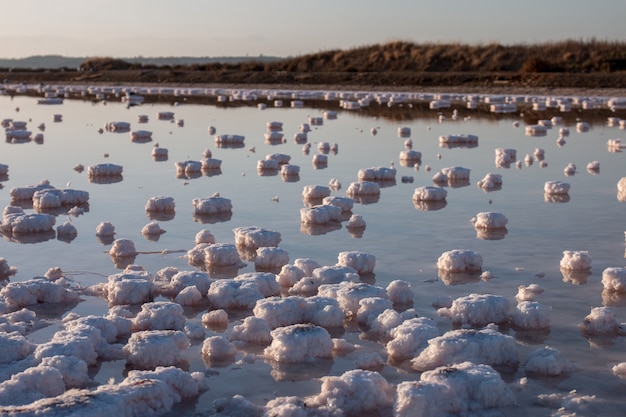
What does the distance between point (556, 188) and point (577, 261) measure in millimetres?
4613

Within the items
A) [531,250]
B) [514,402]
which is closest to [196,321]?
[514,402]

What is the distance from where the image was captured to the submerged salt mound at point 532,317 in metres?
6.86

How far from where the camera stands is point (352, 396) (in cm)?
534

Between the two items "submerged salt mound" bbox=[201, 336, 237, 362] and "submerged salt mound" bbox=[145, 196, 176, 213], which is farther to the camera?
"submerged salt mound" bbox=[145, 196, 176, 213]

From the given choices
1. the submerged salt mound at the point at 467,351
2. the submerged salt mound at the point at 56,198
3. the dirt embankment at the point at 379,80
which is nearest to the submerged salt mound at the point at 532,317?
the submerged salt mound at the point at 467,351

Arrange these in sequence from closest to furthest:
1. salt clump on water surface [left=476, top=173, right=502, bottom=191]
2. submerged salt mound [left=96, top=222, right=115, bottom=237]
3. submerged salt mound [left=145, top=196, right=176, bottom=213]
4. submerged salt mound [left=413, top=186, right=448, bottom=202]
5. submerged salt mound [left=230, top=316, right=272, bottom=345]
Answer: submerged salt mound [left=230, top=316, right=272, bottom=345] → submerged salt mound [left=96, top=222, right=115, bottom=237] → submerged salt mound [left=145, top=196, right=176, bottom=213] → submerged salt mound [left=413, top=186, right=448, bottom=202] → salt clump on water surface [left=476, top=173, right=502, bottom=191]

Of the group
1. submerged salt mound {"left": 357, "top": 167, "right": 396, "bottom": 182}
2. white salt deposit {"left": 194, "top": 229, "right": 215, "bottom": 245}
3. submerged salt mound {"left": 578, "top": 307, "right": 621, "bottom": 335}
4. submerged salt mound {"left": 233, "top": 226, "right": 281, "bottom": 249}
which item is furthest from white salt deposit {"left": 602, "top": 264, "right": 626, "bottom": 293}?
submerged salt mound {"left": 357, "top": 167, "right": 396, "bottom": 182}

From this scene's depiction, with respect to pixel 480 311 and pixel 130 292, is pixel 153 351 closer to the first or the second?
pixel 130 292

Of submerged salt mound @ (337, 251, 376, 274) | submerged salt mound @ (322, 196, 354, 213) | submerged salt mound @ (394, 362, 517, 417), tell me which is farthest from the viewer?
submerged salt mound @ (322, 196, 354, 213)

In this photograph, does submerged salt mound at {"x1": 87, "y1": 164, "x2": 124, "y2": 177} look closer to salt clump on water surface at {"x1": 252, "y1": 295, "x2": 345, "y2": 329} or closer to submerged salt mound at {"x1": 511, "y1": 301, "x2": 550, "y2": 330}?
salt clump on water surface at {"x1": 252, "y1": 295, "x2": 345, "y2": 329}

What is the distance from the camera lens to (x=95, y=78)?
53844mm

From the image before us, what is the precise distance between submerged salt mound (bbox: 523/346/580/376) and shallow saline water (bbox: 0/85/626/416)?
2.1 inches

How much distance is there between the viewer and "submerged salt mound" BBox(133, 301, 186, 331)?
6785 mm

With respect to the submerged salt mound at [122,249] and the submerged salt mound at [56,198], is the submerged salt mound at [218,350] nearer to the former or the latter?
the submerged salt mound at [122,249]
